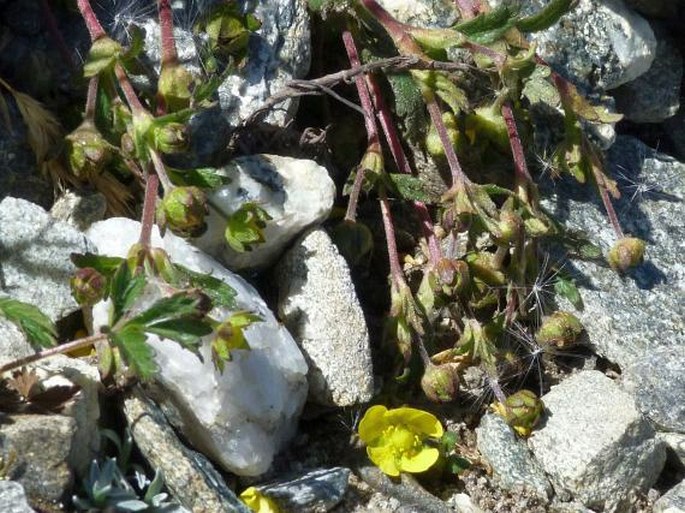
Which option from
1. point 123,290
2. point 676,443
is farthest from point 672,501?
point 123,290

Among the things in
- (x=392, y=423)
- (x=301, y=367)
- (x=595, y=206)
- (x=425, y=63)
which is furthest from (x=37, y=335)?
(x=595, y=206)

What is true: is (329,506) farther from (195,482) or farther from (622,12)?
(622,12)

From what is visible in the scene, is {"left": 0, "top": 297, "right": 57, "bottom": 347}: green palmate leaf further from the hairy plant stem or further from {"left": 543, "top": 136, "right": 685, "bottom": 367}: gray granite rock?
{"left": 543, "top": 136, "right": 685, "bottom": 367}: gray granite rock

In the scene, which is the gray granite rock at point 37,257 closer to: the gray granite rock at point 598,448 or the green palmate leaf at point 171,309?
the green palmate leaf at point 171,309

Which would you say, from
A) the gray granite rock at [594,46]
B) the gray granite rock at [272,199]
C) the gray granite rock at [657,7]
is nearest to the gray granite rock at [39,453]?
the gray granite rock at [272,199]

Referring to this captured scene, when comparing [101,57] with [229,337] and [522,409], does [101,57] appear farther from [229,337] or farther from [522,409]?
[522,409]
